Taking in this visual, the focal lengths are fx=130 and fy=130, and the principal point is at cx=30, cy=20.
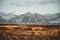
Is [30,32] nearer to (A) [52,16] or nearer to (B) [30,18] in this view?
(B) [30,18]

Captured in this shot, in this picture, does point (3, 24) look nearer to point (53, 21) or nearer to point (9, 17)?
point (9, 17)

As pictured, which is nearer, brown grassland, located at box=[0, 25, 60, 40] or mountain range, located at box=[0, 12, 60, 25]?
brown grassland, located at box=[0, 25, 60, 40]

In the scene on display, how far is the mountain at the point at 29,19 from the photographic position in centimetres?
446

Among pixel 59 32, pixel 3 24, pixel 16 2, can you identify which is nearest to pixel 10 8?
pixel 16 2

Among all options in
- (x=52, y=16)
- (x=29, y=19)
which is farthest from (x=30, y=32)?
(x=52, y=16)

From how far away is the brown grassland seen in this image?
14.3 ft

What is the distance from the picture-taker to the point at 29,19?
4.49m

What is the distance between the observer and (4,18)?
4555 mm

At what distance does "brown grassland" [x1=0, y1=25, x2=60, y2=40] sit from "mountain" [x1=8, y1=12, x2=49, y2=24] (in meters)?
0.16

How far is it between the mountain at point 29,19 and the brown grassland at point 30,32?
16 centimetres

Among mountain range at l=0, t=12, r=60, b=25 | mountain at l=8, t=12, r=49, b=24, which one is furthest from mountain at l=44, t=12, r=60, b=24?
mountain at l=8, t=12, r=49, b=24

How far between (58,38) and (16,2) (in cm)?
193

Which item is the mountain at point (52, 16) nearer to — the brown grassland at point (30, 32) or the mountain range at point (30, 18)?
the mountain range at point (30, 18)

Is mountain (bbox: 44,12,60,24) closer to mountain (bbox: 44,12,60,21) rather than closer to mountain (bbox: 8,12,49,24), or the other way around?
mountain (bbox: 44,12,60,21)
